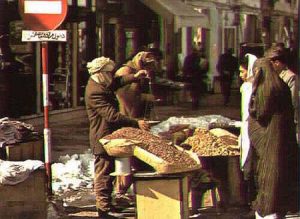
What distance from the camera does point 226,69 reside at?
12312 millimetres

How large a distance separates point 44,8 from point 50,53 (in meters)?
4.21

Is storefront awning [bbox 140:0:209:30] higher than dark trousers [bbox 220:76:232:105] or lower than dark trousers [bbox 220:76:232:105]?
higher

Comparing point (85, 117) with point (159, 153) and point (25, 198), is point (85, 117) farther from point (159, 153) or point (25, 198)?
point (159, 153)

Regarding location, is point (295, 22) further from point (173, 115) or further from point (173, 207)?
point (173, 207)

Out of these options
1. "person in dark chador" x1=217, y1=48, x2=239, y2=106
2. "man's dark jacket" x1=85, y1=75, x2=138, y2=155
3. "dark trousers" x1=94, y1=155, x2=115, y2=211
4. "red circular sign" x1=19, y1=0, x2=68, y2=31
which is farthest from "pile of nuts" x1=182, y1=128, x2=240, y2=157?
"person in dark chador" x1=217, y1=48, x2=239, y2=106

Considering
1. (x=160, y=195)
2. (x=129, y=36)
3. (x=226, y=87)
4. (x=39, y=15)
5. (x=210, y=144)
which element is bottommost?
(x=160, y=195)

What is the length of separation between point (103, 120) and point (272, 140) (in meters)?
2.07

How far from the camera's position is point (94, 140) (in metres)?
9.09

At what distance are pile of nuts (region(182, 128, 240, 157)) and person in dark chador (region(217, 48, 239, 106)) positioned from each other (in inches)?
122

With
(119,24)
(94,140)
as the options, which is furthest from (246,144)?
(119,24)

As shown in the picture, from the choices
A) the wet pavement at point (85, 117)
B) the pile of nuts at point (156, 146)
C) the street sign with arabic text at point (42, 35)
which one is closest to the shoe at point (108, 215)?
the pile of nuts at point (156, 146)

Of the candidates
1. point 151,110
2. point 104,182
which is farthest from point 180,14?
point 104,182

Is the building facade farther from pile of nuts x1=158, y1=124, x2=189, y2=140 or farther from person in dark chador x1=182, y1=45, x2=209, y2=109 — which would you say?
pile of nuts x1=158, y1=124, x2=189, y2=140

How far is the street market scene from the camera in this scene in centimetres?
798
